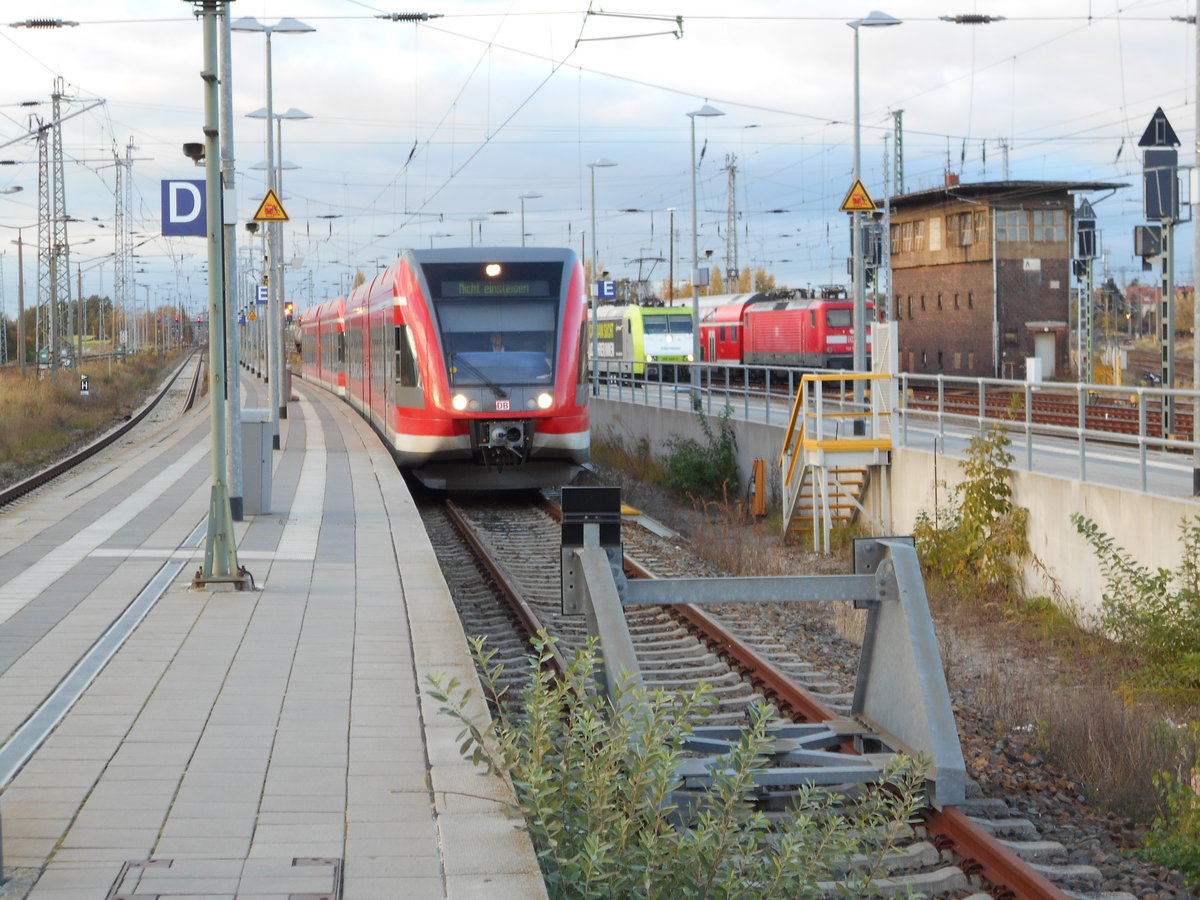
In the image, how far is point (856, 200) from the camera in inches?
797

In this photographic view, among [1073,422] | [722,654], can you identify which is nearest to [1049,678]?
[722,654]

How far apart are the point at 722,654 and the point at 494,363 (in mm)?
8740

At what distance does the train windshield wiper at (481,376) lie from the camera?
60.9 feet

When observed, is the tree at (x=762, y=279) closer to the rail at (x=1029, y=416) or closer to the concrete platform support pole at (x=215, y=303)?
the rail at (x=1029, y=416)

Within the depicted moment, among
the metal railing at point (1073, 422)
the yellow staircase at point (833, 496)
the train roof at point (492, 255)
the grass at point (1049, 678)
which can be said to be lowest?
the grass at point (1049, 678)

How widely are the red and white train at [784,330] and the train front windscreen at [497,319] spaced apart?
24.8 m

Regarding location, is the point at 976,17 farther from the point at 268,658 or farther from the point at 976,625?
the point at 268,658

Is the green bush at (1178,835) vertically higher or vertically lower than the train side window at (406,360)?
lower

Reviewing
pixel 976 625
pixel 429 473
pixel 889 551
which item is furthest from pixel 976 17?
pixel 889 551

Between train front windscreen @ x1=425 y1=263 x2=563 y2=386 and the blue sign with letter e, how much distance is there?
7187 mm

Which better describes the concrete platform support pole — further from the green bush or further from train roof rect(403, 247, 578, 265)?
train roof rect(403, 247, 578, 265)

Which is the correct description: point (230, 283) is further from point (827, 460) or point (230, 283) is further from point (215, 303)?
point (827, 460)

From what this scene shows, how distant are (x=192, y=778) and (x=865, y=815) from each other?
2.67 metres

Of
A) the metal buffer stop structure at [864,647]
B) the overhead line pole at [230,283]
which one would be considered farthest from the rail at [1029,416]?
the overhead line pole at [230,283]
